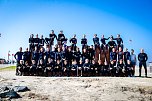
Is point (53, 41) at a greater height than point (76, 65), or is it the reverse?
point (53, 41)

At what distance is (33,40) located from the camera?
16703mm

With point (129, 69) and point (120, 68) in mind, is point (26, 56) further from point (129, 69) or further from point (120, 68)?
point (129, 69)

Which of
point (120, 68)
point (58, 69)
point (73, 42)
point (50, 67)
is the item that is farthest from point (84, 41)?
point (120, 68)

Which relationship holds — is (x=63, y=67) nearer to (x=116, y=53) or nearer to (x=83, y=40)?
(x=83, y=40)

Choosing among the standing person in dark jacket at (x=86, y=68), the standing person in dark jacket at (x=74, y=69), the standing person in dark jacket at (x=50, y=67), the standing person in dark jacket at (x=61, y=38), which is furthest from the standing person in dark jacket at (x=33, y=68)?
the standing person in dark jacket at (x=86, y=68)

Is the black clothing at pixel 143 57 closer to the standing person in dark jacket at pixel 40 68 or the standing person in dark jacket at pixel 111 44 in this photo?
the standing person in dark jacket at pixel 111 44

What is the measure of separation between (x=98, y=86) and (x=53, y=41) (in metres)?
7.15

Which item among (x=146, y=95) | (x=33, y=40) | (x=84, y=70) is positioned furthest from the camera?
(x=33, y=40)

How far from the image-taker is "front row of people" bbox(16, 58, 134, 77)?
15.6 m

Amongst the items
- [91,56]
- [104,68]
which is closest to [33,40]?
[91,56]

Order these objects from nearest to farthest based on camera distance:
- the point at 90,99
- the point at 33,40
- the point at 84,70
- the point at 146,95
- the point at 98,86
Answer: the point at 90,99 < the point at 146,95 < the point at 98,86 < the point at 84,70 < the point at 33,40

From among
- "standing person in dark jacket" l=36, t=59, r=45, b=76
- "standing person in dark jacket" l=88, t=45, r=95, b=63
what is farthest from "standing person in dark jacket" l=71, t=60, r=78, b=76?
"standing person in dark jacket" l=36, t=59, r=45, b=76

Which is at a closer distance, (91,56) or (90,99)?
(90,99)

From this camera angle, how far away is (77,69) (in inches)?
615
